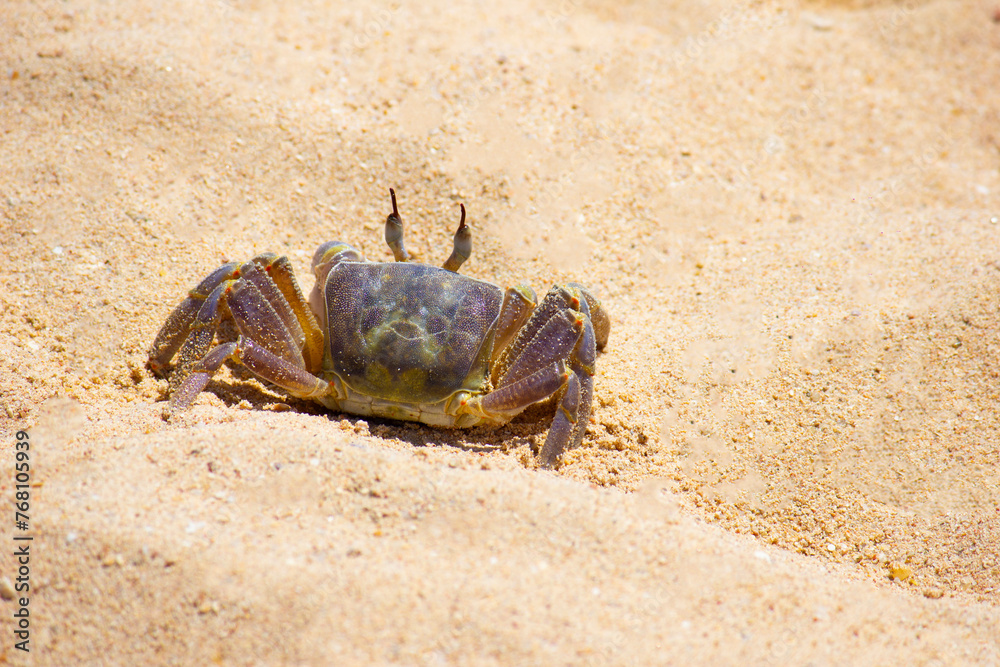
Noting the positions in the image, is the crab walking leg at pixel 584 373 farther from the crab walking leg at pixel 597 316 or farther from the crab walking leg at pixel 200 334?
the crab walking leg at pixel 200 334

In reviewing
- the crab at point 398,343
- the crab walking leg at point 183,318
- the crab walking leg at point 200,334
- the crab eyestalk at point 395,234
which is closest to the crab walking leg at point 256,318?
the crab at point 398,343

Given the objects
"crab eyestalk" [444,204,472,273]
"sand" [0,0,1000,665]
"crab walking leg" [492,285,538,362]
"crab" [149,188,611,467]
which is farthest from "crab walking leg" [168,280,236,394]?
"crab walking leg" [492,285,538,362]

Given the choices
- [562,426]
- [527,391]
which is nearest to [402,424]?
[527,391]

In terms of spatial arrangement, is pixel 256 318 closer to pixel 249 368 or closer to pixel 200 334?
pixel 249 368

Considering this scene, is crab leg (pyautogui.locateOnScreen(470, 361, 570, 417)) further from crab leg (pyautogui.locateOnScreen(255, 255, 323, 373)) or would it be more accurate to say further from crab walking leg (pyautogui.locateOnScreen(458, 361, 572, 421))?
crab leg (pyautogui.locateOnScreen(255, 255, 323, 373))

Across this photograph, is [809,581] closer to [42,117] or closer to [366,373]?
[366,373]

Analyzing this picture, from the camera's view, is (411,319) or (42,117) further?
(42,117)

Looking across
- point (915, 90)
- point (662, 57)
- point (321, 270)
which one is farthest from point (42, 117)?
point (915, 90)
